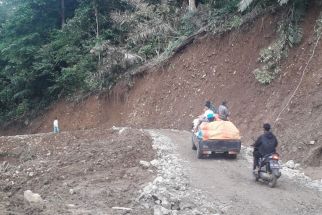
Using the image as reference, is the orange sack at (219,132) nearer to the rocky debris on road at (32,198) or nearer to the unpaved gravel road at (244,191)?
the unpaved gravel road at (244,191)

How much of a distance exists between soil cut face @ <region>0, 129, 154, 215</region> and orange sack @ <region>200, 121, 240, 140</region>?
1.91 m

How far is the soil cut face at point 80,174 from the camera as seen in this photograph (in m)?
9.55

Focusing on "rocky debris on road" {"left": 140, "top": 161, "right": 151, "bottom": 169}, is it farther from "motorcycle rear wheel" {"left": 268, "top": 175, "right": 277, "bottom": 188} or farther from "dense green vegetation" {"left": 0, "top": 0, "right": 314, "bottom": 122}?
"dense green vegetation" {"left": 0, "top": 0, "right": 314, "bottom": 122}

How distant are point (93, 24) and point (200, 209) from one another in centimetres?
2683

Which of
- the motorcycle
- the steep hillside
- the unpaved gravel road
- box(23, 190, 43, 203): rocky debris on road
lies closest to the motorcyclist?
the motorcycle

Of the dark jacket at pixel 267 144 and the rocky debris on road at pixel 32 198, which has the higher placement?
the dark jacket at pixel 267 144

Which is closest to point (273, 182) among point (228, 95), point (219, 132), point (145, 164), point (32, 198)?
point (219, 132)

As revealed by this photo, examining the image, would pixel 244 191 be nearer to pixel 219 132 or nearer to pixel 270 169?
pixel 270 169

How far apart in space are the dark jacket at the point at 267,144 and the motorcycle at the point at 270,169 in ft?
0.43

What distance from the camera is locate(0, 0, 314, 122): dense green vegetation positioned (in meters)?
29.9

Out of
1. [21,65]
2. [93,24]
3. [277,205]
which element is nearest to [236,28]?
[93,24]

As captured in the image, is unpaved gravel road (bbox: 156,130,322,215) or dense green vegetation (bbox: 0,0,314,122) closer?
unpaved gravel road (bbox: 156,130,322,215)

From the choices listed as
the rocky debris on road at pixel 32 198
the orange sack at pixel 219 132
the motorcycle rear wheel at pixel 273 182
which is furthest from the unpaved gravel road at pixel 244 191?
the rocky debris on road at pixel 32 198

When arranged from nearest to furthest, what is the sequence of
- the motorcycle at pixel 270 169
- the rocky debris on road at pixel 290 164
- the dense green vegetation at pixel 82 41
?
the motorcycle at pixel 270 169 < the rocky debris on road at pixel 290 164 < the dense green vegetation at pixel 82 41
